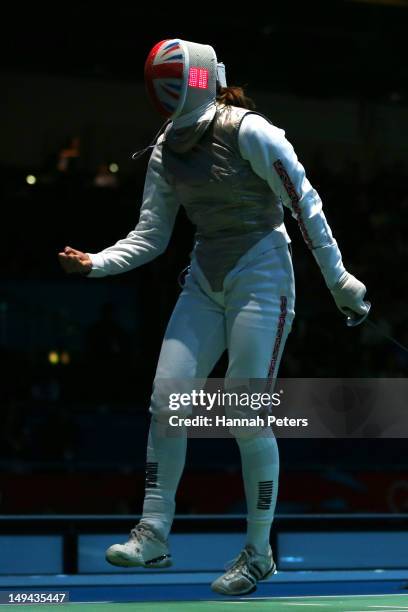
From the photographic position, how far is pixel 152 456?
132 inches

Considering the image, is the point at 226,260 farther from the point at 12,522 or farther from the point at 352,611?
the point at 12,522

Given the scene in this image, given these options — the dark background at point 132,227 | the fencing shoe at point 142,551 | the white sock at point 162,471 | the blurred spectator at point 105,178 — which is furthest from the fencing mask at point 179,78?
the blurred spectator at point 105,178

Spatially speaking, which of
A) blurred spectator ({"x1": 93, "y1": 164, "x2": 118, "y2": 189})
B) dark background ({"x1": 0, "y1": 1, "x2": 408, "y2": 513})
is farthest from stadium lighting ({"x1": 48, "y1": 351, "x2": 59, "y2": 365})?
blurred spectator ({"x1": 93, "y1": 164, "x2": 118, "y2": 189})

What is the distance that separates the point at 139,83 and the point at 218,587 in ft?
28.1

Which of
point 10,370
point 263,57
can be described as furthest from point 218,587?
point 263,57

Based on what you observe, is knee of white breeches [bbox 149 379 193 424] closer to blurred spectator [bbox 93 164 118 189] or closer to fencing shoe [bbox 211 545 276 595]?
Result: fencing shoe [bbox 211 545 276 595]

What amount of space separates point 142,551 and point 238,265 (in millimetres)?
878

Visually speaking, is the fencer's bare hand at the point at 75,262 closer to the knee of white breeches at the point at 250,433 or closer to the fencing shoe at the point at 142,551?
the knee of white breeches at the point at 250,433

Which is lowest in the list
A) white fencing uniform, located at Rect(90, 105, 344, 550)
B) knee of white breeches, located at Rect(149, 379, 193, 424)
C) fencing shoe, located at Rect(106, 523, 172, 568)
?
fencing shoe, located at Rect(106, 523, 172, 568)

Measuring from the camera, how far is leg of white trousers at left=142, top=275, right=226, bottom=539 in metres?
3.31

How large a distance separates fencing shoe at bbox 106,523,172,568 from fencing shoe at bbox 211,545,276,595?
176mm

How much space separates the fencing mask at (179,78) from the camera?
3301 millimetres

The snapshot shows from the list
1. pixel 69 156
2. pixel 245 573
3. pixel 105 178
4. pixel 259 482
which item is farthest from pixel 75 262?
pixel 69 156

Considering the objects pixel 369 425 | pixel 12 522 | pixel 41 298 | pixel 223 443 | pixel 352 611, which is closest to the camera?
pixel 352 611
